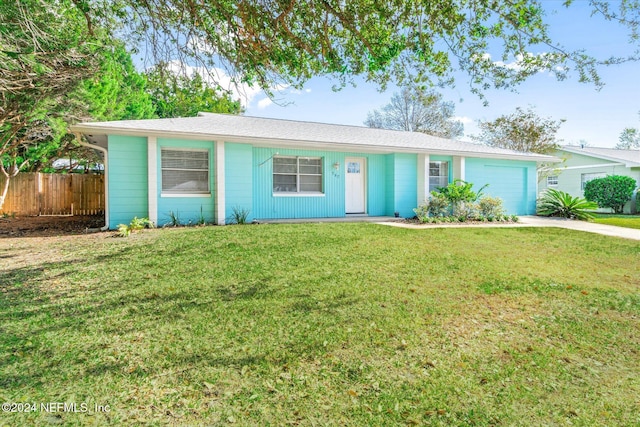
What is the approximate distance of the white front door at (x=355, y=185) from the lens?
13.1m

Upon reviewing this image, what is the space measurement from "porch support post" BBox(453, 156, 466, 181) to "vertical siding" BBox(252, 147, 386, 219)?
3085 mm

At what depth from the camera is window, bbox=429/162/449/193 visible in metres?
14.0

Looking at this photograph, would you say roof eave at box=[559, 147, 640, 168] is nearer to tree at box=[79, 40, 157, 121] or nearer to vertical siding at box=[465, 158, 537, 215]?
vertical siding at box=[465, 158, 537, 215]

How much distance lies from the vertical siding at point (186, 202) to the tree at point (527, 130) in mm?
18003

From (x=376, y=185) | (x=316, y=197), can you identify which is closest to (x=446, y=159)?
(x=376, y=185)

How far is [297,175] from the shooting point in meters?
12.2

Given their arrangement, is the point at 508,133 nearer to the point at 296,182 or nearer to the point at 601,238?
the point at 601,238

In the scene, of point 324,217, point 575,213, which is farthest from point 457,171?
point 324,217

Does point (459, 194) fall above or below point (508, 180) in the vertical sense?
below

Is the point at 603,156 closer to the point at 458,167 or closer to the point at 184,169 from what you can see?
the point at 458,167

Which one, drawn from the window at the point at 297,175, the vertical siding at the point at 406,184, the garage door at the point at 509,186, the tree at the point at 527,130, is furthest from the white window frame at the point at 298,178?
the tree at the point at 527,130

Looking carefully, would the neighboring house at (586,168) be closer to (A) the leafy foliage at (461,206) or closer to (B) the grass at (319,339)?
(A) the leafy foliage at (461,206)

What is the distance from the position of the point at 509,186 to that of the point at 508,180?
273 millimetres

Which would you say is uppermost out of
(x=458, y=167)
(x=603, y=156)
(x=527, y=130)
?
(x=527, y=130)
